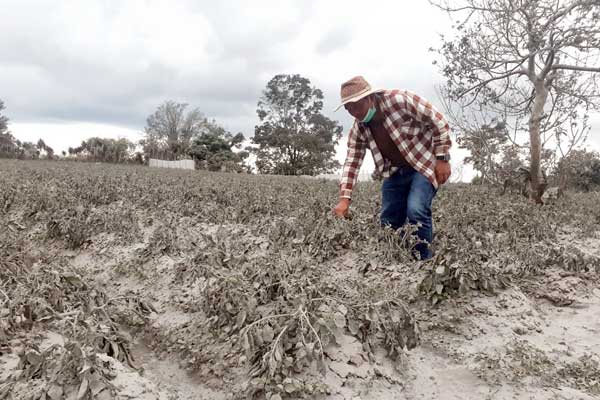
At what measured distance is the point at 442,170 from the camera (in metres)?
3.55

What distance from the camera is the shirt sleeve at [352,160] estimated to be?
12.8 ft

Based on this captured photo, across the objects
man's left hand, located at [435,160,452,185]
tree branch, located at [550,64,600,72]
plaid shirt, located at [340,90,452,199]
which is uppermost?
tree branch, located at [550,64,600,72]

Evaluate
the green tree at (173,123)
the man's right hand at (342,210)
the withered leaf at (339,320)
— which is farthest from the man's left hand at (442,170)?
the green tree at (173,123)

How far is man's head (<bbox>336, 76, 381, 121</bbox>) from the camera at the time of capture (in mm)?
3309

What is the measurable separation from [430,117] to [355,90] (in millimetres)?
598

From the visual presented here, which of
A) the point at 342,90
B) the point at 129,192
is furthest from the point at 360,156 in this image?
the point at 129,192

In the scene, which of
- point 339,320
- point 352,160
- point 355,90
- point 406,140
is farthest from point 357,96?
point 339,320

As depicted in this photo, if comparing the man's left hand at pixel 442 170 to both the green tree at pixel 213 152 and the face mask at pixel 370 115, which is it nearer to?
the face mask at pixel 370 115

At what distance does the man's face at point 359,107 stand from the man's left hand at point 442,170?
0.68m

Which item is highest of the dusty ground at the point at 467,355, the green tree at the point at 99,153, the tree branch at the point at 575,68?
the green tree at the point at 99,153

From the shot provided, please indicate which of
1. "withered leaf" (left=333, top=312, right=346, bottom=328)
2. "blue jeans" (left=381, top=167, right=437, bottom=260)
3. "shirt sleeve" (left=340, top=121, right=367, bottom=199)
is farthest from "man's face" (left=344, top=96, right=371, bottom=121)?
"withered leaf" (left=333, top=312, right=346, bottom=328)

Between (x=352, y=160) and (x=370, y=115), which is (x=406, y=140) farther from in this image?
(x=352, y=160)

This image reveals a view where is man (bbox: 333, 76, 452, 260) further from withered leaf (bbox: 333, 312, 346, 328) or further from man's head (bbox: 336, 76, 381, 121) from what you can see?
withered leaf (bbox: 333, 312, 346, 328)

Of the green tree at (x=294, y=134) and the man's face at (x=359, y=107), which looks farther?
the green tree at (x=294, y=134)
